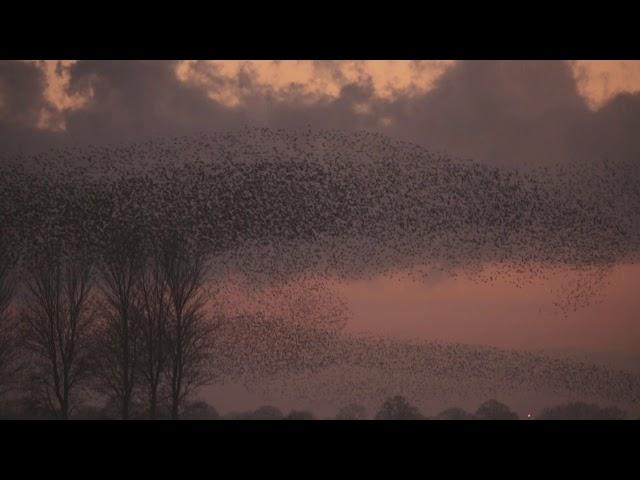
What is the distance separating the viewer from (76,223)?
91.6 feet

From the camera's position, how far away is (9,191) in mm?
27703
